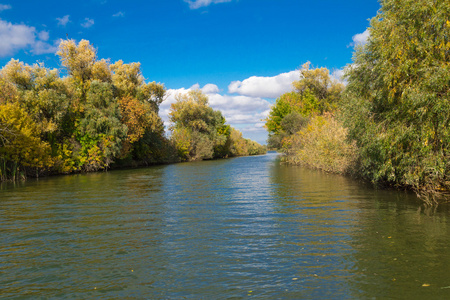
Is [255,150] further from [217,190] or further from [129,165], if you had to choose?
[217,190]

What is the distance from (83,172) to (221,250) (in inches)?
1367

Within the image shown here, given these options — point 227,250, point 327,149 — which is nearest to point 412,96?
point 227,250

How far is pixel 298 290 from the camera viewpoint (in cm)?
618

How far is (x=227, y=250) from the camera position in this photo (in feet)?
27.9

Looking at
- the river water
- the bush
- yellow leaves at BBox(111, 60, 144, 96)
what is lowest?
the river water

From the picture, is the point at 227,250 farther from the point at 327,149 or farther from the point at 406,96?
the point at 327,149

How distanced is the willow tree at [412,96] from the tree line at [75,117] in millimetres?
26562

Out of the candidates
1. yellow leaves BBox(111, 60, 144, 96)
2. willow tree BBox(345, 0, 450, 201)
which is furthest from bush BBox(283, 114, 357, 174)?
yellow leaves BBox(111, 60, 144, 96)

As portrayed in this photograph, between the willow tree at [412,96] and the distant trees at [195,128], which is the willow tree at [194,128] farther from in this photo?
the willow tree at [412,96]

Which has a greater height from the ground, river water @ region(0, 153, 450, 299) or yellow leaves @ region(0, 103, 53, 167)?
yellow leaves @ region(0, 103, 53, 167)

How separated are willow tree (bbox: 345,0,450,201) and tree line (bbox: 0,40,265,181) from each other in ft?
87.1

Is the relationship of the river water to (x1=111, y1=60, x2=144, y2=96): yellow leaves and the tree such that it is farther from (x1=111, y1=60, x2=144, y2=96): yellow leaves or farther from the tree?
(x1=111, y1=60, x2=144, y2=96): yellow leaves

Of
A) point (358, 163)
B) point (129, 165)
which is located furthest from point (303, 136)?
point (129, 165)

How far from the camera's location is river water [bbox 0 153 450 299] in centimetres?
631
